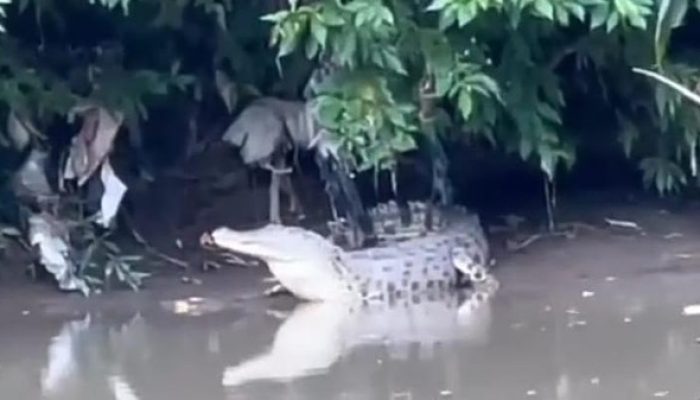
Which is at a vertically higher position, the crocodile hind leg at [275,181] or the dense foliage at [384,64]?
the dense foliage at [384,64]

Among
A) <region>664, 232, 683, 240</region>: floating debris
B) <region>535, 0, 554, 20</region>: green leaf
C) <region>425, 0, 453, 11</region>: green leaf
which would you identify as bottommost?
<region>664, 232, 683, 240</region>: floating debris

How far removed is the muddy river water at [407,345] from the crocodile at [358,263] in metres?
0.14

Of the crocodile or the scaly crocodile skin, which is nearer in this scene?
the crocodile

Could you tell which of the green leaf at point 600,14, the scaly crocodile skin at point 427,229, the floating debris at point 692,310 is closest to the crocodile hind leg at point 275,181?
the scaly crocodile skin at point 427,229

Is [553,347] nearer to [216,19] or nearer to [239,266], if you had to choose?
[239,266]

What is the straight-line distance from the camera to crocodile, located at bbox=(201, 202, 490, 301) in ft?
24.6

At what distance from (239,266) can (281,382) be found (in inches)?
86.0

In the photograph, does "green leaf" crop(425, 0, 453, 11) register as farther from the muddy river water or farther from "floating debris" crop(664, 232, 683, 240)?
"floating debris" crop(664, 232, 683, 240)

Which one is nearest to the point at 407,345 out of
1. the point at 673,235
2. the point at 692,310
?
the point at 692,310

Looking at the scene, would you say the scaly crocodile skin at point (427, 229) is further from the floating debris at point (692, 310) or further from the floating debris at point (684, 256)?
the floating debris at point (692, 310)

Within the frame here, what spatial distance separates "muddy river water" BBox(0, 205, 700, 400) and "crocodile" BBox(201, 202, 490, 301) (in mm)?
135

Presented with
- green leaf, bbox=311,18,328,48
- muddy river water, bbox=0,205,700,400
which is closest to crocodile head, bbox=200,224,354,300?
muddy river water, bbox=0,205,700,400

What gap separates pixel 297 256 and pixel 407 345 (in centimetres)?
129

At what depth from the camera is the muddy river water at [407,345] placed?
5750mm
